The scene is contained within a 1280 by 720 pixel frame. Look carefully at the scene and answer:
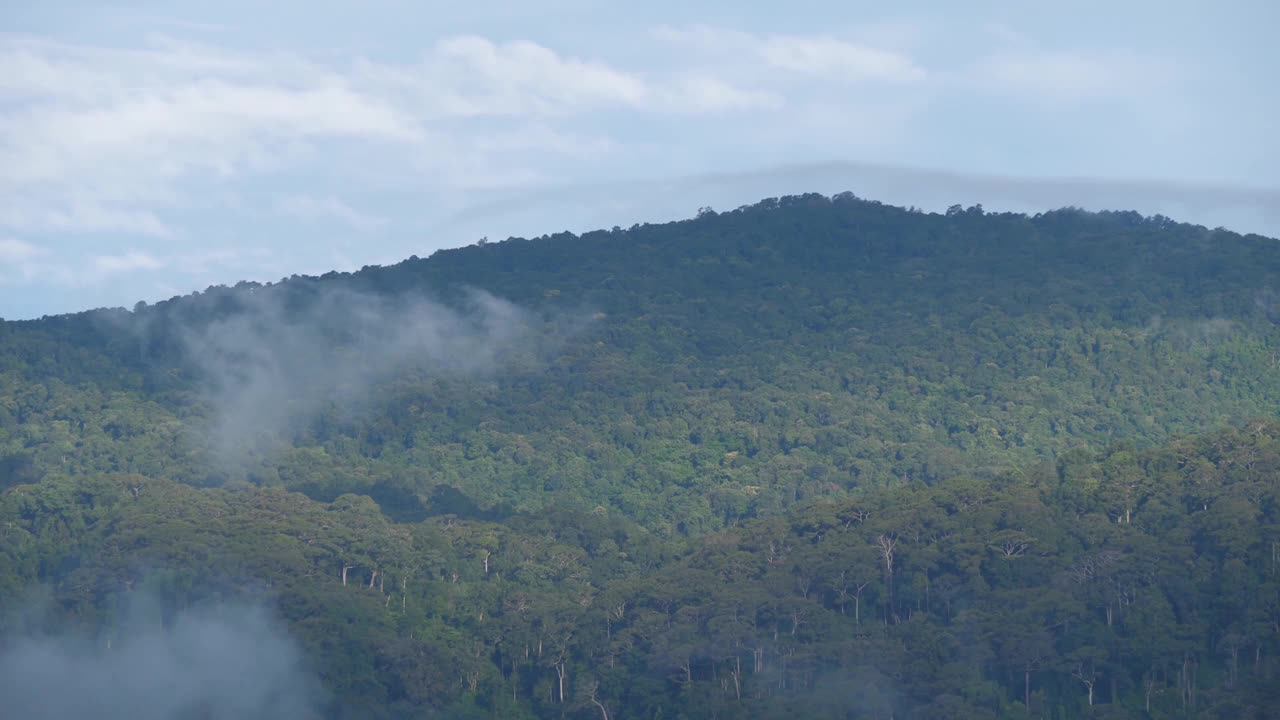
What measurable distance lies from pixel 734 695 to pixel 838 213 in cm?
6373

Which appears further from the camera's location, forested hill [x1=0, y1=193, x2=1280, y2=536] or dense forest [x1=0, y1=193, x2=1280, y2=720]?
forested hill [x1=0, y1=193, x2=1280, y2=536]

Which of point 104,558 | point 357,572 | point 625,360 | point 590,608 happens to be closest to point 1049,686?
point 590,608

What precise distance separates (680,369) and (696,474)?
488 inches

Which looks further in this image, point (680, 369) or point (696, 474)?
point (680, 369)

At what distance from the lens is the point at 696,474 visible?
78750mm

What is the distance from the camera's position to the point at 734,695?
52688 millimetres

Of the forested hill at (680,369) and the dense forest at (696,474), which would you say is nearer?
the dense forest at (696,474)

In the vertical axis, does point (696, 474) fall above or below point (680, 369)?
below

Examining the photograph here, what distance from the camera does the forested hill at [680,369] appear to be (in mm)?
77938

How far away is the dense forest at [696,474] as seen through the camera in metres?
53.2

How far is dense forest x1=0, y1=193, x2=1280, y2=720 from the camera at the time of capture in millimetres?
53188

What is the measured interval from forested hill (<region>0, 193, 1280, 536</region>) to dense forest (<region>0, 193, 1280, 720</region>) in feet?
0.79

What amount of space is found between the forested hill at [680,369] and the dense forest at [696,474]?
24cm

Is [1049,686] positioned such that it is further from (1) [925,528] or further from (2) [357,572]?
(2) [357,572]
